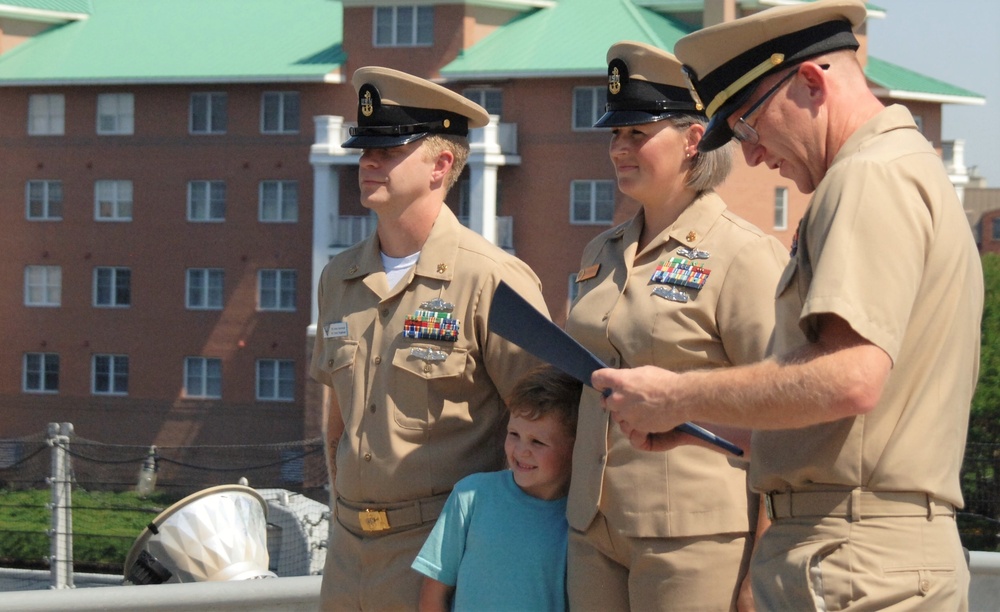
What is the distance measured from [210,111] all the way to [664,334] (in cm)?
4499

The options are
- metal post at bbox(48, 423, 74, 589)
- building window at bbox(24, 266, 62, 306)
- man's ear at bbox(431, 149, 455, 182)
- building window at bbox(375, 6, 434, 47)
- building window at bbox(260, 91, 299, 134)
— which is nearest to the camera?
man's ear at bbox(431, 149, 455, 182)

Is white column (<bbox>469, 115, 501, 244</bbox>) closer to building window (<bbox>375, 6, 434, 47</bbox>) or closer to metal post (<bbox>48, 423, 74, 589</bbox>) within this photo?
building window (<bbox>375, 6, 434, 47</bbox>)

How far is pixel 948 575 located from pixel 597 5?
44371mm

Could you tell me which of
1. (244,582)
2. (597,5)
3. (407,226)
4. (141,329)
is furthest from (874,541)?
(141,329)

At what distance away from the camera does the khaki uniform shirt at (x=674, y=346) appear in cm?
412

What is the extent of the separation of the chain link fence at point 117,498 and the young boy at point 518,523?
6.91m

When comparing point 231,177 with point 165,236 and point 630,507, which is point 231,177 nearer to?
point 165,236

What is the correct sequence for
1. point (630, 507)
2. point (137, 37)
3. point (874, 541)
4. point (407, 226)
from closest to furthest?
point (874, 541) → point (630, 507) → point (407, 226) → point (137, 37)

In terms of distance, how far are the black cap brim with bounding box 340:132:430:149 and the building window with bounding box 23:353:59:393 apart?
47355mm

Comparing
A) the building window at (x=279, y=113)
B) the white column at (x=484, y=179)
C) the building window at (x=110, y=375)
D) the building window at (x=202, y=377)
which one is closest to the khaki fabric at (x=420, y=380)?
the white column at (x=484, y=179)

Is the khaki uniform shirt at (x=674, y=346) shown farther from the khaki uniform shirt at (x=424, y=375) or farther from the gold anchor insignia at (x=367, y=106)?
the gold anchor insignia at (x=367, y=106)

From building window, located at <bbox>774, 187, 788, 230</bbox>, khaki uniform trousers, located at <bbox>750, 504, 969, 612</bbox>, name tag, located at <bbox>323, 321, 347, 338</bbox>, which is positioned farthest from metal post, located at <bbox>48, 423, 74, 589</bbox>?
building window, located at <bbox>774, 187, 788, 230</bbox>

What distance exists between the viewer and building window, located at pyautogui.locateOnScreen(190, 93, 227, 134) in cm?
4753

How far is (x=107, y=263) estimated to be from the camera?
1944 inches
